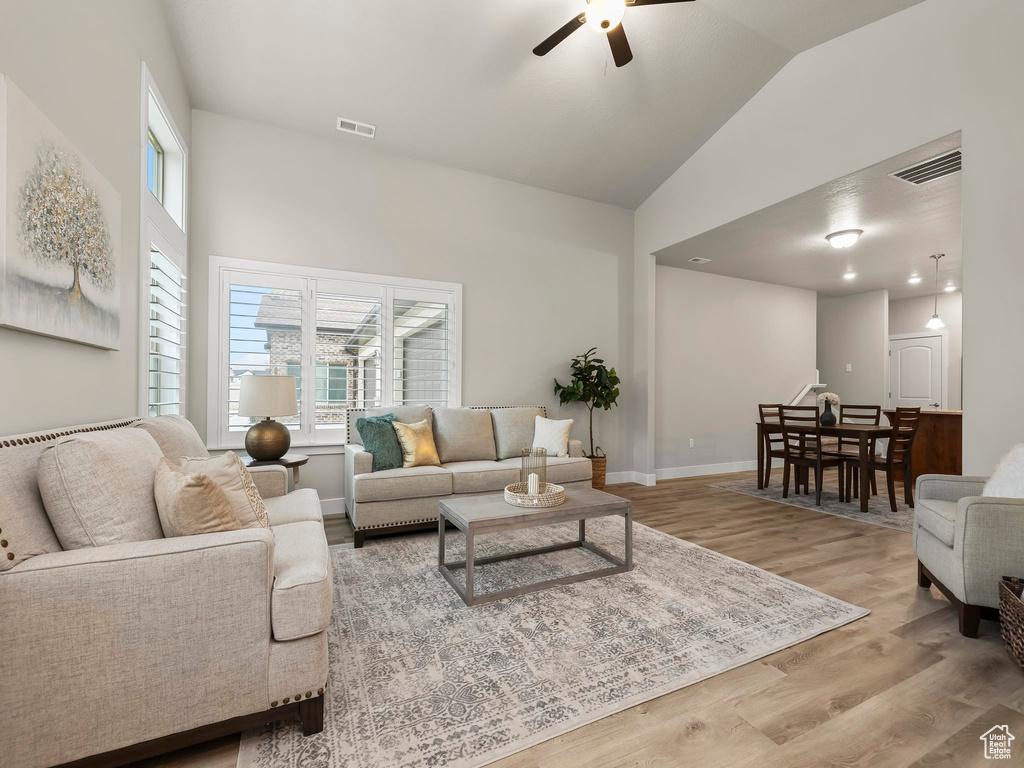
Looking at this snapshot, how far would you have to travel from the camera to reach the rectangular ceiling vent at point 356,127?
409 cm

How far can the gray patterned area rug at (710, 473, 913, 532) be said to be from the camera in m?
4.23

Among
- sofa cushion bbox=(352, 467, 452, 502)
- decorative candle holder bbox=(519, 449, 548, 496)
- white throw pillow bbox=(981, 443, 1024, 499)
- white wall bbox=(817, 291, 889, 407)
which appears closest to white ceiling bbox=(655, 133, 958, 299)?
white wall bbox=(817, 291, 889, 407)

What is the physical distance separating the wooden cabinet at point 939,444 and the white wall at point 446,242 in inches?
136

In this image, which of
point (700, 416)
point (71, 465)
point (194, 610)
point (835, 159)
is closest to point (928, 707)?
point (194, 610)

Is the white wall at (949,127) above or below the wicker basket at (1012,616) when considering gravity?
above

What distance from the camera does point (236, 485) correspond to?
194cm

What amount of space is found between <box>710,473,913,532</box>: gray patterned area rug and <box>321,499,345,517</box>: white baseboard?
161 inches

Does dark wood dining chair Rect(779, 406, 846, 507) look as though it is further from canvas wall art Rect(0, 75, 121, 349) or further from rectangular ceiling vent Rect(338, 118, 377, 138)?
canvas wall art Rect(0, 75, 121, 349)

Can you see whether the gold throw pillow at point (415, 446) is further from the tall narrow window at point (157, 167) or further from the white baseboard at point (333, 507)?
the tall narrow window at point (157, 167)

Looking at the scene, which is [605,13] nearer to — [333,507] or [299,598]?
[299,598]

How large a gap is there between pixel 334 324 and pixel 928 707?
14.5ft

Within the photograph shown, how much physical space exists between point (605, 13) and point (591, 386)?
3.35m

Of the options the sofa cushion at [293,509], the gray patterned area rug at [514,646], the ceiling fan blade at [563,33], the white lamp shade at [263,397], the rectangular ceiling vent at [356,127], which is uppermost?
the rectangular ceiling vent at [356,127]

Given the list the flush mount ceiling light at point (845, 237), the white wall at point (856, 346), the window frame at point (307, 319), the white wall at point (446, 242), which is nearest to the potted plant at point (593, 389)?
the white wall at point (446, 242)
